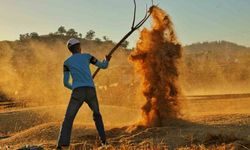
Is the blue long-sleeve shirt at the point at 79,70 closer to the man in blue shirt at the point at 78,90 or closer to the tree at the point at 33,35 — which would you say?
the man in blue shirt at the point at 78,90

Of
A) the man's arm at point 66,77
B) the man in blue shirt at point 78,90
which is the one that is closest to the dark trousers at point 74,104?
the man in blue shirt at point 78,90

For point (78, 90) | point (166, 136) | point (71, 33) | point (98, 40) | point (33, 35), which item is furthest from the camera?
point (71, 33)

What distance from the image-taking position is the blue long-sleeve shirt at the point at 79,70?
33.1 ft

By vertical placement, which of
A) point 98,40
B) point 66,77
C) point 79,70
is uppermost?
point 98,40

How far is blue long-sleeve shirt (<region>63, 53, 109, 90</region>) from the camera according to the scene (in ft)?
33.1

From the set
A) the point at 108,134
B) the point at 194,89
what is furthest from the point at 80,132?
the point at 194,89

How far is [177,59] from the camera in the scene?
1295cm

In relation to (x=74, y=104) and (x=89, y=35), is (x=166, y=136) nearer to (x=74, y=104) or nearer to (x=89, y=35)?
(x=74, y=104)

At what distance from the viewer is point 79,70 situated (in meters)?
10.1

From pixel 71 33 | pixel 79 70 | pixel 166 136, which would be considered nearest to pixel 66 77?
pixel 79 70

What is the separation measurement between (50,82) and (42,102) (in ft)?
54.4

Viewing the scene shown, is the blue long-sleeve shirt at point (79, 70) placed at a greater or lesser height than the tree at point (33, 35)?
lesser

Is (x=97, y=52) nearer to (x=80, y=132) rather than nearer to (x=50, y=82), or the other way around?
(x=50, y=82)

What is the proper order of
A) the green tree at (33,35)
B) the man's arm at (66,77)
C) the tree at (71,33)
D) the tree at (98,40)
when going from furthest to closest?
the tree at (71,33) < the tree at (98,40) < the green tree at (33,35) < the man's arm at (66,77)
